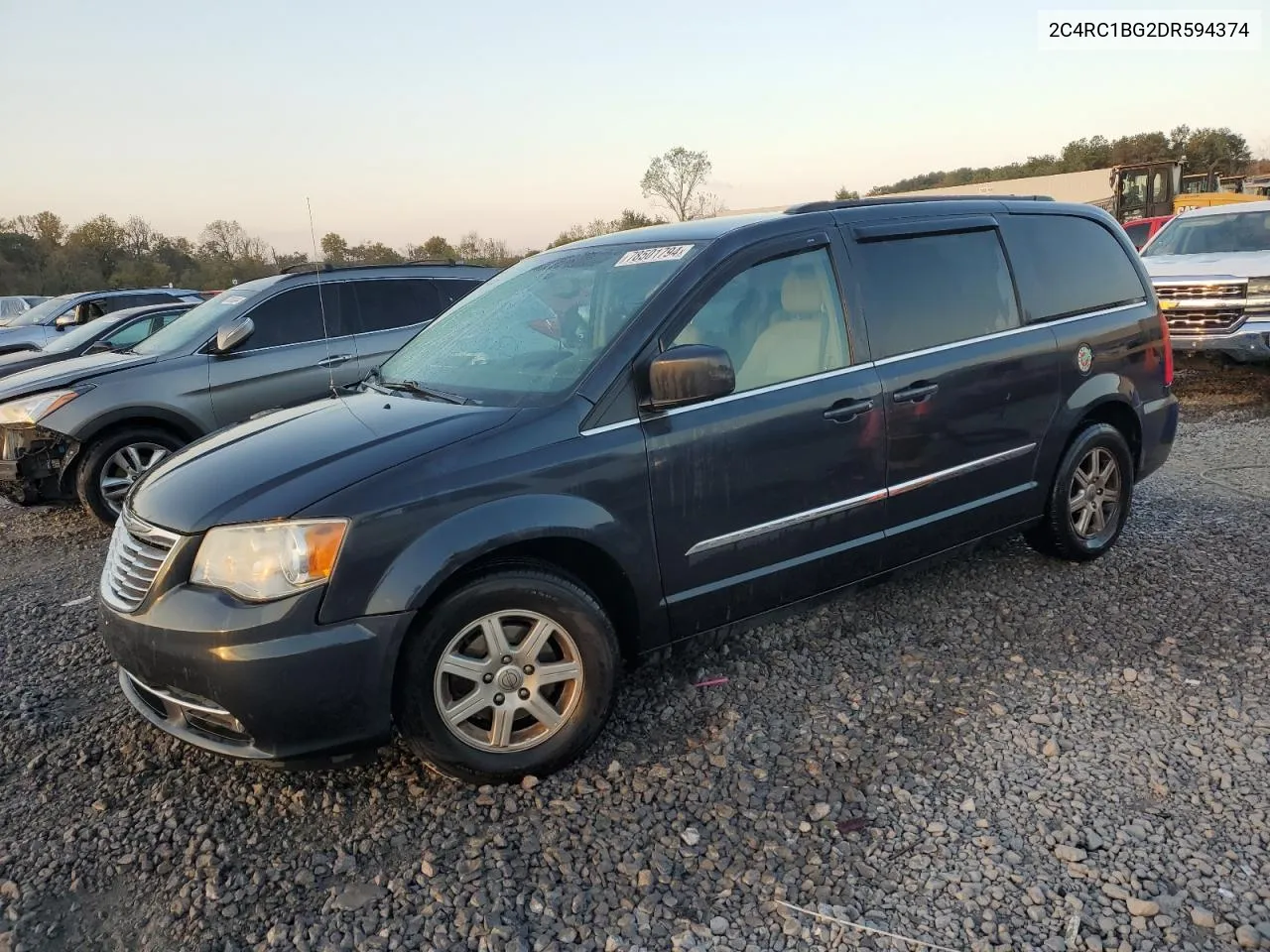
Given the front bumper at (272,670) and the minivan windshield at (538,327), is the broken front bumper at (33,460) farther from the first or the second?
the front bumper at (272,670)

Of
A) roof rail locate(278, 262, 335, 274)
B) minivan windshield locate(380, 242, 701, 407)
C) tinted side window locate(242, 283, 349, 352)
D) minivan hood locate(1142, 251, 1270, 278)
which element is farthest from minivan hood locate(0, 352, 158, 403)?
minivan hood locate(1142, 251, 1270, 278)

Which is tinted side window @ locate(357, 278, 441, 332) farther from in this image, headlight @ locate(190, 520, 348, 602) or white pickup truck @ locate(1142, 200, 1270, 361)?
white pickup truck @ locate(1142, 200, 1270, 361)

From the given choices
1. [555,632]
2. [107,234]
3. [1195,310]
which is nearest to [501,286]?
[555,632]

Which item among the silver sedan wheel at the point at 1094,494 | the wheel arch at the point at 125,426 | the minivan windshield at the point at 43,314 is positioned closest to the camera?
the silver sedan wheel at the point at 1094,494

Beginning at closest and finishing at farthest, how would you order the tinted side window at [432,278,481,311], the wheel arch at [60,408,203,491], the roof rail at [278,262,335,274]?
1. the wheel arch at [60,408,203,491]
2. the roof rail at [278,262,335,274]
3. the tinted side window at [432,278,481,311]

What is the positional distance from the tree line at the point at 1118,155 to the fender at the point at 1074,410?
165 feet

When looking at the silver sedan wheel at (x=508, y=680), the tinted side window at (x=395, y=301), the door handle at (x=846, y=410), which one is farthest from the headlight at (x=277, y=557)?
the tinted side window at (x=395, y=301)

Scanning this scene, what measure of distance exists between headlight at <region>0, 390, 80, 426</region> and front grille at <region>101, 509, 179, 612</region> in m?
3.74

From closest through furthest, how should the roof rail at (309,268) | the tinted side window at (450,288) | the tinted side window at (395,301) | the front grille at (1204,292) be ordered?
the roof rail at (309,268), the tinted side window at (395,301), the tinted side window at (450,288), the front grille at (1204,292)

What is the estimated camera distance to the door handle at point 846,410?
11.2ft

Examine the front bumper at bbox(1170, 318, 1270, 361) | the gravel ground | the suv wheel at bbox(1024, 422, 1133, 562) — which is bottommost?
the gravel ground

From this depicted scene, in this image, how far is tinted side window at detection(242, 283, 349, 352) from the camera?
6.80 m

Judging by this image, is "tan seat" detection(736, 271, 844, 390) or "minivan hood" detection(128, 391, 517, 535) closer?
"minivan hood" detection(128, 391, 517, 535)

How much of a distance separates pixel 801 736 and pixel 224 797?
1.94 metres
